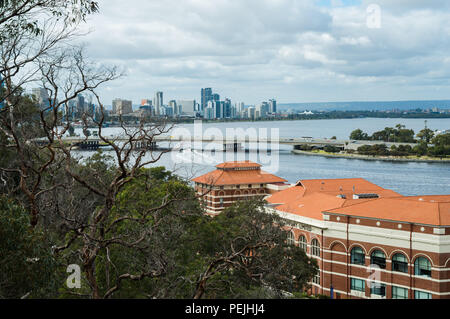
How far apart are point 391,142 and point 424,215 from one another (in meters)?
92.4

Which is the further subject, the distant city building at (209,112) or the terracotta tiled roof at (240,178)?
the distant city building at (209,112)

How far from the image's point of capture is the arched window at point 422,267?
852 inches

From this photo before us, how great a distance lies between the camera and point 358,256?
2386cm

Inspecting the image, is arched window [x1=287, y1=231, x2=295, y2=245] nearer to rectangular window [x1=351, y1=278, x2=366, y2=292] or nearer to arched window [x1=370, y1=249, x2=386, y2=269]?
rectangular window [x1=351, y1=278, x2=366, y2=292]

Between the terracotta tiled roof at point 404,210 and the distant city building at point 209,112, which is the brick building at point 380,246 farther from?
the distant city building at point 209,112

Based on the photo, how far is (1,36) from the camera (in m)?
10.5

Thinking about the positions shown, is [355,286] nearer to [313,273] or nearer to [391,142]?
[313,273]

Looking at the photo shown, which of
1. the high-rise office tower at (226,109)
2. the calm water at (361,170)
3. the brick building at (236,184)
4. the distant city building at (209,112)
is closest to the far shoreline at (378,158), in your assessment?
the calm water at (361,170)

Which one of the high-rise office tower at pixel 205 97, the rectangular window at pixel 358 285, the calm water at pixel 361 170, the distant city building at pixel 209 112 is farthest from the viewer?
the high-rise office tower at pixel 205 97

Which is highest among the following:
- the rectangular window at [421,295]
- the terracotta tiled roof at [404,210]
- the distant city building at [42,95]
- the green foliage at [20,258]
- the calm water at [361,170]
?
the distant city building at [42,95]

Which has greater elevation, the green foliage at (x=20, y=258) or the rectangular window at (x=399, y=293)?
the green foliage at (x=20, y=258)

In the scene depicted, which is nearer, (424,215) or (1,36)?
(1,36)
